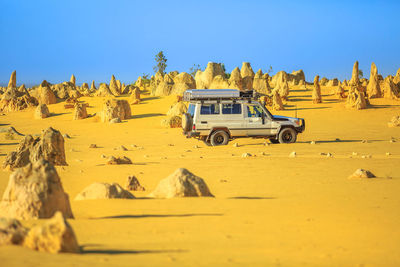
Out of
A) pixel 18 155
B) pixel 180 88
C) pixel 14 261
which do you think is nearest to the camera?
pixel 14 261

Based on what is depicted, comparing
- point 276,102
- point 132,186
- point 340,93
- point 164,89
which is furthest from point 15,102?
point 132,186

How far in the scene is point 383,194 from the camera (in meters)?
9.95

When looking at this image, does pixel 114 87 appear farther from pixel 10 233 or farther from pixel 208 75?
pixel 10 233

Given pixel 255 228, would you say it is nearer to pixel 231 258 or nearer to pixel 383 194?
pixel 231 258

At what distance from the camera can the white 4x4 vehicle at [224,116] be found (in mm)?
20453

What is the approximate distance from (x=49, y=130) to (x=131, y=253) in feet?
31.2

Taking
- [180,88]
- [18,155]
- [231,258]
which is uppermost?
[180,88]

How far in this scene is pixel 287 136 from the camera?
2131 cm

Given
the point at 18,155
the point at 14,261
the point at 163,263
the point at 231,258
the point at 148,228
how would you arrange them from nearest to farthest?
the point at 14,261 → the point at 163,263 → the point at 231,258 → the point at 148,228 → the point at 18,155

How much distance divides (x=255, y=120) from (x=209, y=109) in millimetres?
1760

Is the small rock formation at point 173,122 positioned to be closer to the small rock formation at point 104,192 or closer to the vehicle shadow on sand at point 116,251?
the small rock formation at point 104,192

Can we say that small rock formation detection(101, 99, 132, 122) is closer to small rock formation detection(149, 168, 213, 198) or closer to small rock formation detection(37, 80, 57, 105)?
small rock formation detection(37, 80, 57, 105)

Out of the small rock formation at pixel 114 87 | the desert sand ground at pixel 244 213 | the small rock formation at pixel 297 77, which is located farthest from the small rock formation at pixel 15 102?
the small rock formation at pixel 297 77

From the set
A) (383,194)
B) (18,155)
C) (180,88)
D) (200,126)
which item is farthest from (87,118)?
(383,194)
